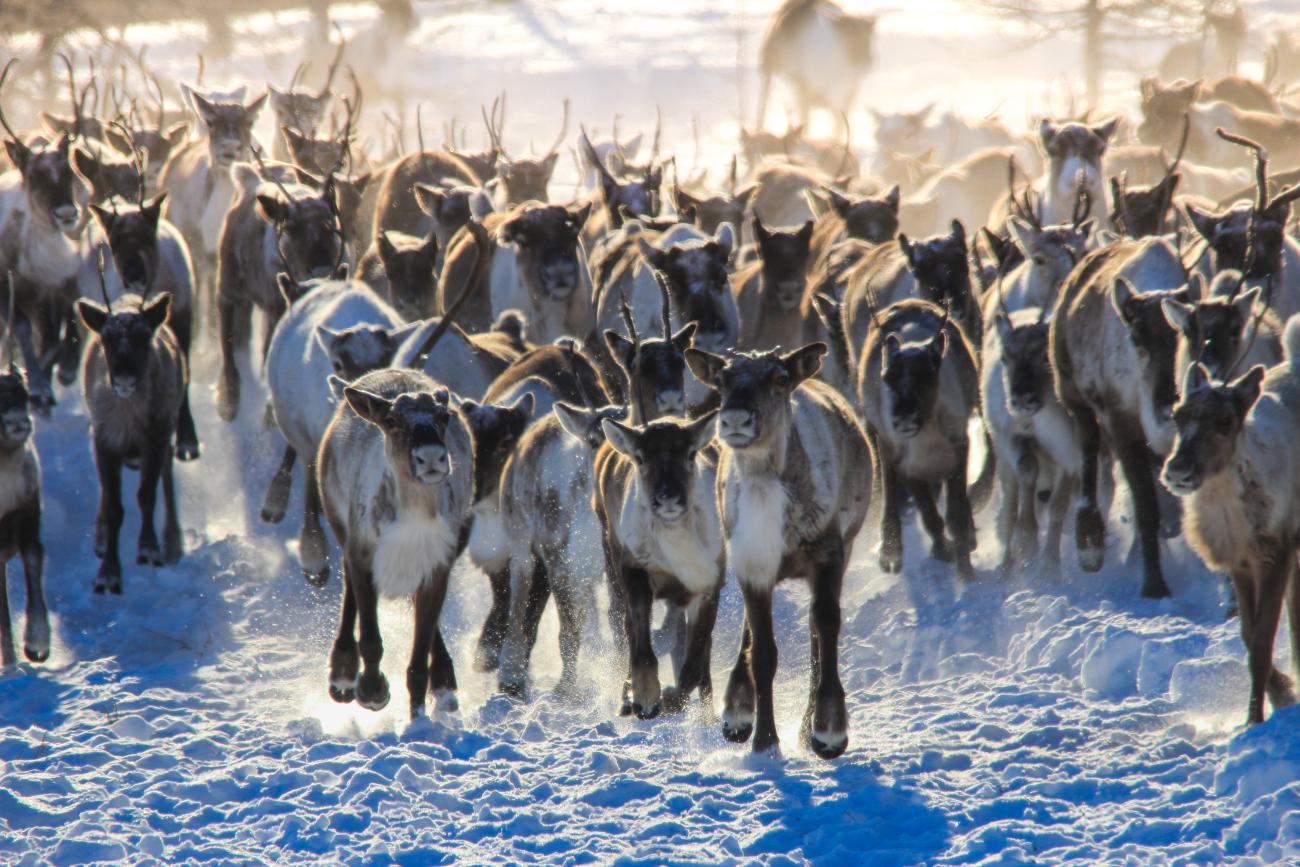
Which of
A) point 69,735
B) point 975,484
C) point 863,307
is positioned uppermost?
point 863,307

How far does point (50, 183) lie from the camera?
37.4 ft

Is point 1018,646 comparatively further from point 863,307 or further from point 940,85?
point 940,85

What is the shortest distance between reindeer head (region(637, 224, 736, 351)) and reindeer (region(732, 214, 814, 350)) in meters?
0.52

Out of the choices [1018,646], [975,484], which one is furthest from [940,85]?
[1018,646]

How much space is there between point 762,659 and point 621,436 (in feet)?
3.37

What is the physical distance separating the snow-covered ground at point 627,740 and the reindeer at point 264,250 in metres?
1.57

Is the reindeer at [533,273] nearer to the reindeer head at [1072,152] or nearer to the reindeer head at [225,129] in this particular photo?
the reindeer head at [225,129]

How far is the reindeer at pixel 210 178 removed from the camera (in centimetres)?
1302

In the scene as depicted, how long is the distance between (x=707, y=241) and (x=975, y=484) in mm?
2164

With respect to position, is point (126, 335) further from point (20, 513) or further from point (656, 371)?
point (656, 371)

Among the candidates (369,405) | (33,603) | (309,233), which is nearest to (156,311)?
(309,233)

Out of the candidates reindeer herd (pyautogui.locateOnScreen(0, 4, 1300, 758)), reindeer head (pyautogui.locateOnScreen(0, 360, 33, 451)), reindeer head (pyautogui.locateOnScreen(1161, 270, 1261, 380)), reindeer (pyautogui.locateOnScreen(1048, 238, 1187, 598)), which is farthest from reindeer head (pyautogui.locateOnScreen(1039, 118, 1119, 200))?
reindeer head (pyautogui.locateOnScreen(0, 360, 33, 451))

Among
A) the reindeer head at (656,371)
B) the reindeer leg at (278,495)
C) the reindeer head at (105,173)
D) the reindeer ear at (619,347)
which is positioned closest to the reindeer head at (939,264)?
the reindeer head at (656,371)

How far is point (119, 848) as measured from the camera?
6.19 m
